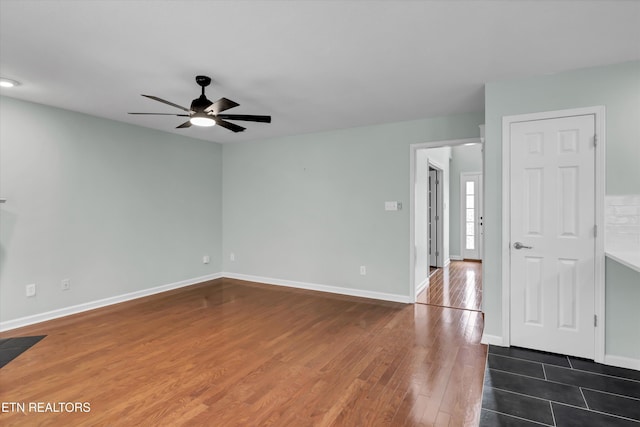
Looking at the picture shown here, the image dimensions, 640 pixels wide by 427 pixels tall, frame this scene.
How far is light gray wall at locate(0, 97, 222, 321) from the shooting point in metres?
3.78

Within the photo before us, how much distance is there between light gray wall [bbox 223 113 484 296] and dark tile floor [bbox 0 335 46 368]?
3.24 meters

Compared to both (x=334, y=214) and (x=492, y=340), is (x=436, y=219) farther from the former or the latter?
(x=492, y=340)

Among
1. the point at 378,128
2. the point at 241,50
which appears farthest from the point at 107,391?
the point at 378,128

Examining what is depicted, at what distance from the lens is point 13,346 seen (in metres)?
3.21

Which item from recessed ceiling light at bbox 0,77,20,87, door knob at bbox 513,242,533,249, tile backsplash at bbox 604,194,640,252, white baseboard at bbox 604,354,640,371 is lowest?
white baseboard at bbox 604,354,640,371

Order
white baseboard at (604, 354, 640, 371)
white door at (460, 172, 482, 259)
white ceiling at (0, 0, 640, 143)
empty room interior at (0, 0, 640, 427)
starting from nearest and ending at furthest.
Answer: white ceiling at (0, 0, 640, 143)
empty room interior at (0, 0, 640, 427)
white baseboard at (604, 354, 640, 371)
white door at (460, 172, 482, 259)

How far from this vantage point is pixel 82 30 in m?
2.31

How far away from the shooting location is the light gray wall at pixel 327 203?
4.78 meters

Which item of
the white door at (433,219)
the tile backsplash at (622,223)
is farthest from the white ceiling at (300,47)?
the white door at (433,219)

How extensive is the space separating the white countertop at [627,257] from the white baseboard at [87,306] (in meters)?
5.59

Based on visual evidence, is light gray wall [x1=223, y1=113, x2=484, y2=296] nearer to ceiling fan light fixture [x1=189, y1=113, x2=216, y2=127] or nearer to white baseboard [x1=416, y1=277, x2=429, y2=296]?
white baseboard [x1=416, y1=277, x2=429, y2=296]

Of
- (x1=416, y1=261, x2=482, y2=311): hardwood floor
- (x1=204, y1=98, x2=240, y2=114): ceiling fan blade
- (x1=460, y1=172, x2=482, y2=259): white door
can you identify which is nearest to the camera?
(x1=204, y1=98, x2=240, y2=114): ceiling fan blade

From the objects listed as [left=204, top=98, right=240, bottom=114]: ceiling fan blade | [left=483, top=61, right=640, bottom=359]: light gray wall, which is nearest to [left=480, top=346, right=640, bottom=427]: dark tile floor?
[left=483, top=61, right=640, bottom=359]: light gray wall

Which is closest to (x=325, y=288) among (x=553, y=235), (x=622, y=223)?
(x=553, y=235)
